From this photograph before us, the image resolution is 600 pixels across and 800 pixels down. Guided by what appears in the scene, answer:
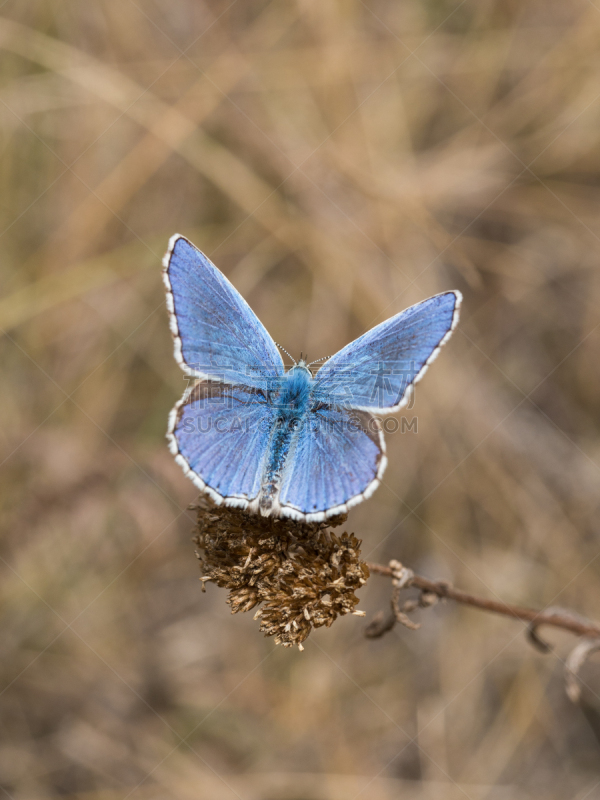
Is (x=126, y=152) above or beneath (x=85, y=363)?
above

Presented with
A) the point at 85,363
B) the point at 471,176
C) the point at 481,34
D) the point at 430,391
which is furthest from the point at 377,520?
the point at 481,34

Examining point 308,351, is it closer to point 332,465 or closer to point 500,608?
point 332,465

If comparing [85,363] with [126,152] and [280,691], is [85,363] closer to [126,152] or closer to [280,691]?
[126,152]

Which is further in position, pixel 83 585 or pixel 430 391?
pixel 430 391

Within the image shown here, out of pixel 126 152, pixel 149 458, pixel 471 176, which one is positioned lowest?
pixel 149 458

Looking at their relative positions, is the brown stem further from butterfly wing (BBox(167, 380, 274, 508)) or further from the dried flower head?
butterfly wing (BBox(167, 380, 274, 508))

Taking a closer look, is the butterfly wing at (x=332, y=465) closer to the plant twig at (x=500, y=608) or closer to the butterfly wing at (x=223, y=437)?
the butterfly wing at (x=223, y=437)

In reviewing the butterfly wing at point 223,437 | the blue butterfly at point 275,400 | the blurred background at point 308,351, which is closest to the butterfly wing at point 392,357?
the blue butterfly at point 275,400

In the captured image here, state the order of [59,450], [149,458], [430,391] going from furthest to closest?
[430,391] → [59,450] → [149,458]
